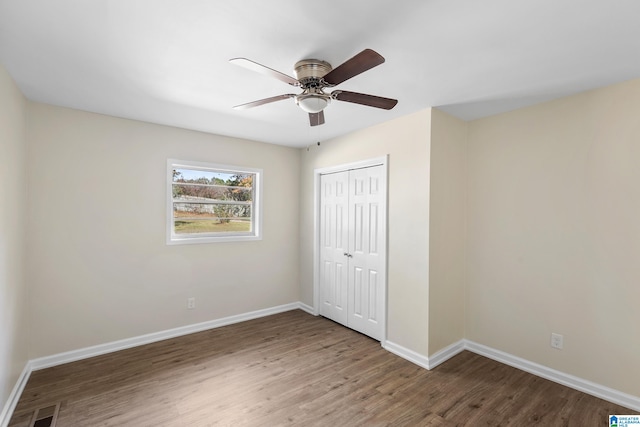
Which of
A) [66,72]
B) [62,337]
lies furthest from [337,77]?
[62,337]

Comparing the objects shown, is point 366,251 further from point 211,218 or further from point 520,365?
point 211,218

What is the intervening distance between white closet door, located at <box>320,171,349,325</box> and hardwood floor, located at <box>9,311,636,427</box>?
2.53 ft

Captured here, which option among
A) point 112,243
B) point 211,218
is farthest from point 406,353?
point 112,243

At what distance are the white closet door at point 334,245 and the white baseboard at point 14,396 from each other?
10.1 ft

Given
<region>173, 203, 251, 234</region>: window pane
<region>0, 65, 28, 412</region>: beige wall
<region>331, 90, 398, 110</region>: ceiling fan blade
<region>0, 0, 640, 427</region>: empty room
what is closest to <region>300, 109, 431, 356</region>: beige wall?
<region>0, 0, 640, 427</region>: empty room

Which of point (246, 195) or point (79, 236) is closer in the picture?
point (79, 236)

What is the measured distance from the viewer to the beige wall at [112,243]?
2.76 m

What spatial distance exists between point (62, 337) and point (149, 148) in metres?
2.10

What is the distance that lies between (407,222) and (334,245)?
1.26 meters

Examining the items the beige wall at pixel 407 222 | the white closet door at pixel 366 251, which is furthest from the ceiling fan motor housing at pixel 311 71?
the white closet door at pixel 366 251

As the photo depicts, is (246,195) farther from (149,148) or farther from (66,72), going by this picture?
(66,72)

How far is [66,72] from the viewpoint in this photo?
213 centimetres

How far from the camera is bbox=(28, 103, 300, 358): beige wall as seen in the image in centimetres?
276

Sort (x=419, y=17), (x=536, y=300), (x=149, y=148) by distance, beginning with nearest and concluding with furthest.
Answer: (x=419, y=17) → (x=536, y=300) → (x=149, y=148)
